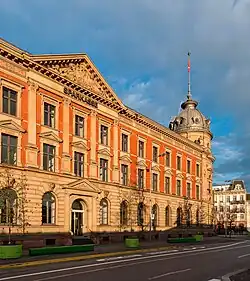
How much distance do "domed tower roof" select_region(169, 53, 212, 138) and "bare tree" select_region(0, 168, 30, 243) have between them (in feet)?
163

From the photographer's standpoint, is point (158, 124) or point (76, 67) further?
point (158, 124)

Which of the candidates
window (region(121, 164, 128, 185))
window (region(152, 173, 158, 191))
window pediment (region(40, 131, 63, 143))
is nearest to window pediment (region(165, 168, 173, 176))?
window (region(152, 173, 158, 191))

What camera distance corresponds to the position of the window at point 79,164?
4316cm

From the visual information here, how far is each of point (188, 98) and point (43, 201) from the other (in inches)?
2164

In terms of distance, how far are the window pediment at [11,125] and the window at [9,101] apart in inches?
35.6

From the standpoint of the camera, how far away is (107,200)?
48.0 metres

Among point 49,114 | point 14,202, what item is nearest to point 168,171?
point 49,114

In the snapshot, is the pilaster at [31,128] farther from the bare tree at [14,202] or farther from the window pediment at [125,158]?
the window pediment at [125,158]

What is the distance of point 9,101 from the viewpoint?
1406 inches

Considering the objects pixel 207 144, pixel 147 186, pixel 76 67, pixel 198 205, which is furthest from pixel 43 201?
pixel 207 144

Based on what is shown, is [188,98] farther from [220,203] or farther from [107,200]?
[220,203]

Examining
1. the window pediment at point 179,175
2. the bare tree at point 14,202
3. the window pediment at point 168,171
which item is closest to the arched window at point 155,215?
the window pediment at point 168,171

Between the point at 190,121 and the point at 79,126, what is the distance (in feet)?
134

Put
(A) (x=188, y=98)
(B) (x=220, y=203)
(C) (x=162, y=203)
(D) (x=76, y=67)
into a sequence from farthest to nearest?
(B) (x=220, y=203)
(A) (x=188, y=98)
(C) (x=162, y=203)
(D) (x=76, y=67)
